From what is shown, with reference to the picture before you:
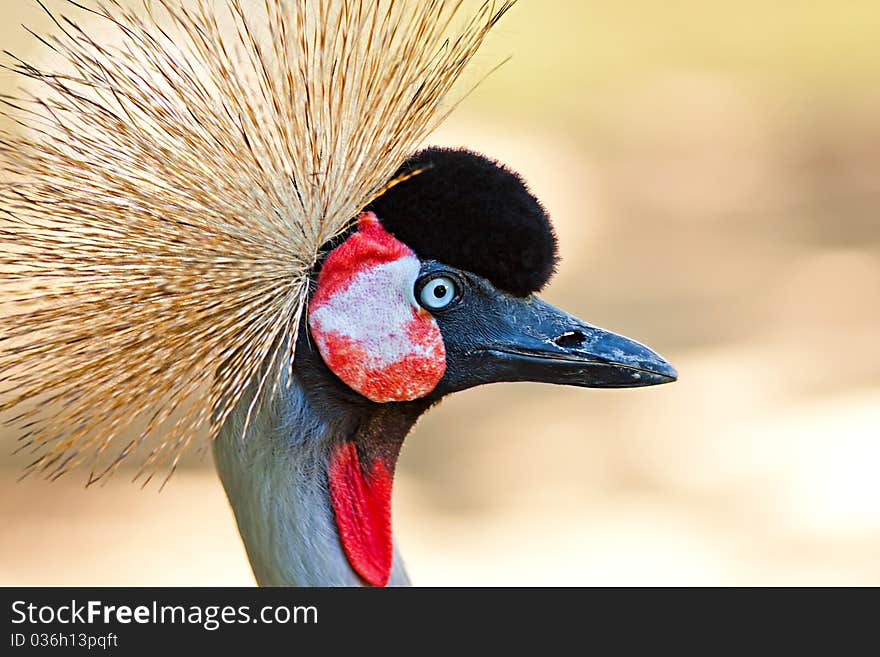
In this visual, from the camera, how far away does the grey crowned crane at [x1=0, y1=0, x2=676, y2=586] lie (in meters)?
1.08

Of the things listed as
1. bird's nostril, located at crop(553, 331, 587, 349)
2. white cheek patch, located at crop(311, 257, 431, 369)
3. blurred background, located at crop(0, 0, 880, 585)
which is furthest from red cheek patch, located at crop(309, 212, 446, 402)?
blurred background, located at crop(0, 0, 880, 585)

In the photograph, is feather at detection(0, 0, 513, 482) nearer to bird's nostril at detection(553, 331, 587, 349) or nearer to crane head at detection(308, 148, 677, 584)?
crane head at detection(308, 148, 677, 584)

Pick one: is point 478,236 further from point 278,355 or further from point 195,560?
point 195,560

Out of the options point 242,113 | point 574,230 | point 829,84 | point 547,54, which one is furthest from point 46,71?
point 829,84

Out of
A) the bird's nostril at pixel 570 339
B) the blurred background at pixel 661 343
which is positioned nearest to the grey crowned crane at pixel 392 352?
the bird's nostril at pixel 570 339

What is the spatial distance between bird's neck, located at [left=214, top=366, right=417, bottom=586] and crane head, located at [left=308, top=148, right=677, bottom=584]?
22mm

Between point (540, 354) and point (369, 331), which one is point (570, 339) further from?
point (369, 331)

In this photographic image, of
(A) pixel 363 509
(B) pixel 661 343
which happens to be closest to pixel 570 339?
(A) pixel 363 509

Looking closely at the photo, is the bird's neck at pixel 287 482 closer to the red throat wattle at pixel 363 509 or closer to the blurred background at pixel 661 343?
the red throat wattle at pixel 363 509

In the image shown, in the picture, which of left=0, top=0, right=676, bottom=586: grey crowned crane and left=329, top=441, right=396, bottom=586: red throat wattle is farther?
left=329, top=441, right=396, bottom=586: red throat wattle

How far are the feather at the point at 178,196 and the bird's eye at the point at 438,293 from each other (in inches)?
4.1

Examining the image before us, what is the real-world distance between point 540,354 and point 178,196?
0.40 metres

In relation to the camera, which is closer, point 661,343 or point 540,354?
point 540,354

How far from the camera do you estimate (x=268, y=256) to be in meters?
1.10
